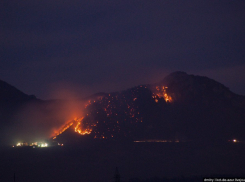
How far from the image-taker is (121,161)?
130 meters

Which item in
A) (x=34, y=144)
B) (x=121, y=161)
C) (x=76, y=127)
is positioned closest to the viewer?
(x=121, y=161)

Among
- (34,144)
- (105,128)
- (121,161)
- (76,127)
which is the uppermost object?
(76,127)

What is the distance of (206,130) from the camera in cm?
19288

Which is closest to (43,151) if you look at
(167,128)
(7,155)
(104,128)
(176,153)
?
(7,155)

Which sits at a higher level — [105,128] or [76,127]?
[76,127]

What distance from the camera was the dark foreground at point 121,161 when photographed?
97438mm

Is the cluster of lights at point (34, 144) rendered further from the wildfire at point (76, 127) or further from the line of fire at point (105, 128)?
the wildfire at point (76, 127)

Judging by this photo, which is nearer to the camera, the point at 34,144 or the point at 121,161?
the point at 121,161

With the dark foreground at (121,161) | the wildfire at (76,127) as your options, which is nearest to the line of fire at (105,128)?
the wildfire at (76,127)

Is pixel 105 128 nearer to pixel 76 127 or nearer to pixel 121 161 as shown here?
pixel 76 127

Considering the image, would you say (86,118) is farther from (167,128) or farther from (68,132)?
(167,128)

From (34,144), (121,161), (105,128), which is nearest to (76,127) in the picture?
(105,128)

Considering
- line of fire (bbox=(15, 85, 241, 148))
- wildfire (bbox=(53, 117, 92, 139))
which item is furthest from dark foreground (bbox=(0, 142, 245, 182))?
wildfire (bbox=(53, 117, 92, 139))

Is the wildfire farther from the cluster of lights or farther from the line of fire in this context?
the cluster of lights
